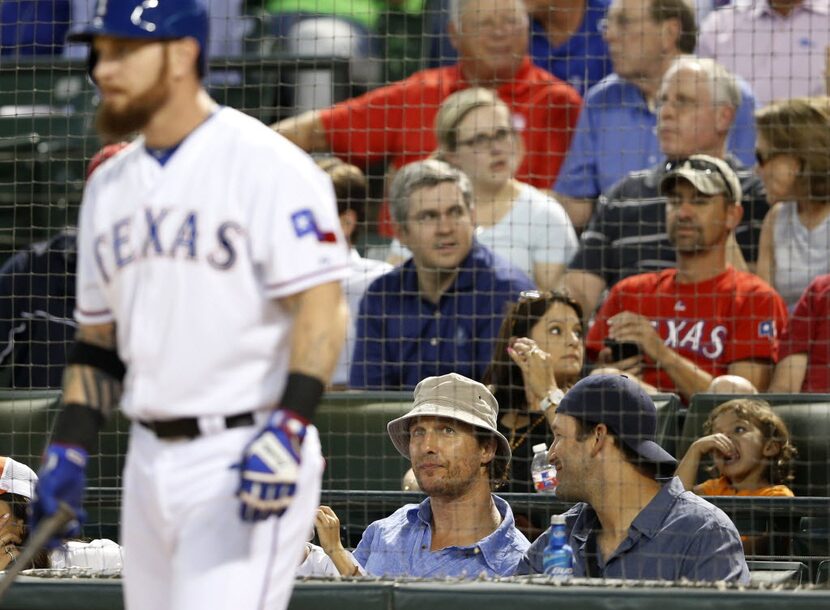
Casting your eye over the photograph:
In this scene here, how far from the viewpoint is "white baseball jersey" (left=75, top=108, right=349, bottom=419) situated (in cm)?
283

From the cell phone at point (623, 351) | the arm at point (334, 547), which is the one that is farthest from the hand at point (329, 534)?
the cell phone at point (623, 351)

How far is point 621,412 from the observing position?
170 inches

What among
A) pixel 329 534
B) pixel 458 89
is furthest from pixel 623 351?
pixel 458 89

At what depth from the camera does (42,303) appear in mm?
6312

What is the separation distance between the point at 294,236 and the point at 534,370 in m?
2.51

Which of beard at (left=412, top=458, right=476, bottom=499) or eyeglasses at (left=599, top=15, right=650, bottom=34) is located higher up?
eyeglasses at (left=599, top=15, right=650, bottom=34)

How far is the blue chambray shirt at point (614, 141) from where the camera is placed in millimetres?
6773

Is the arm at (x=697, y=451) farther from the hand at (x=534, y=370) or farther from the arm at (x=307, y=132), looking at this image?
the arm at (x=307, y=132)

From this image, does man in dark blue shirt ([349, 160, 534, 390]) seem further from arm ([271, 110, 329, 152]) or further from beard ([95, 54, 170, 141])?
beard ([95, 54, 170, 141])

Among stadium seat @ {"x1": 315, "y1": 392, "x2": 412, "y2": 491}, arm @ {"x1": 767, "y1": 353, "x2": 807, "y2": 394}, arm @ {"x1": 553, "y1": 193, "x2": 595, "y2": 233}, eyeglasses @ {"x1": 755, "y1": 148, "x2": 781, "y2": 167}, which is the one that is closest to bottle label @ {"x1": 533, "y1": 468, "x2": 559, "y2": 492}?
stadium seat @ {"x1": 315, "y1": 392, "x2": 412, "y2": 491}

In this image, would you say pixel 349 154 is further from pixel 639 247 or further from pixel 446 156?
pixel 639 247

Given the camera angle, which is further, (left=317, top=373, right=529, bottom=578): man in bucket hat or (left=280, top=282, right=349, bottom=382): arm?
(left=317, top=373, right=529, bottom=578): man in bucket hat

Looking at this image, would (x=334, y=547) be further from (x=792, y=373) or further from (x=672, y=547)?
(x=792, y=373)

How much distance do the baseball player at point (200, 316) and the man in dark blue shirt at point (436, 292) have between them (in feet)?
9.58
